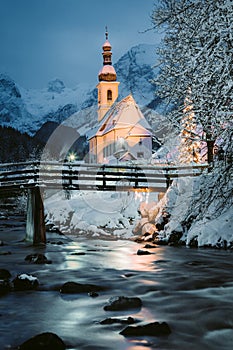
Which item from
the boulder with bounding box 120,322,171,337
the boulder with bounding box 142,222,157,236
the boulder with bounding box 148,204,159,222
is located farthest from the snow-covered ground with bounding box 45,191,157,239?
the boulder with bounding box 120,322,171,337

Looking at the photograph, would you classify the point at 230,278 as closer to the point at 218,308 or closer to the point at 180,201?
the point at 218,308

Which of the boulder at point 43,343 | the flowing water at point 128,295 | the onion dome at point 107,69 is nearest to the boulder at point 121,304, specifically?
the flowing water at point 128,295

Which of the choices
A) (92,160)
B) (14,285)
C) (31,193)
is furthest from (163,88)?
(92,160)

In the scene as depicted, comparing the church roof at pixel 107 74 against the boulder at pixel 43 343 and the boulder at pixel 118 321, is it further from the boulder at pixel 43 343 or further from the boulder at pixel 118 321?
the boulder at pixel 43 343

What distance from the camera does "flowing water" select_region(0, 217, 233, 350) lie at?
6.84 metres

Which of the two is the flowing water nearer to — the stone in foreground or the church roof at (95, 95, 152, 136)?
the stone in foreground

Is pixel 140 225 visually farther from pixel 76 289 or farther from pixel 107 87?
pixel 107 87

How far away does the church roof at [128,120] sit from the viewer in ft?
192

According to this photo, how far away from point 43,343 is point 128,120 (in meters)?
54.9

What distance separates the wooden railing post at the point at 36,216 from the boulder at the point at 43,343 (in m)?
12.9

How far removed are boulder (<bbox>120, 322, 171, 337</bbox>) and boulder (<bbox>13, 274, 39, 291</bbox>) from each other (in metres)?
4.08

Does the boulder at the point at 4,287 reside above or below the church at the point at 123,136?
below

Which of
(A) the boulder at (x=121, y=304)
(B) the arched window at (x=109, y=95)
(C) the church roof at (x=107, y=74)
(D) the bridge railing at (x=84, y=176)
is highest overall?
(C) the church roof at (x=107, y=74)

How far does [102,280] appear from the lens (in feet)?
39.4
